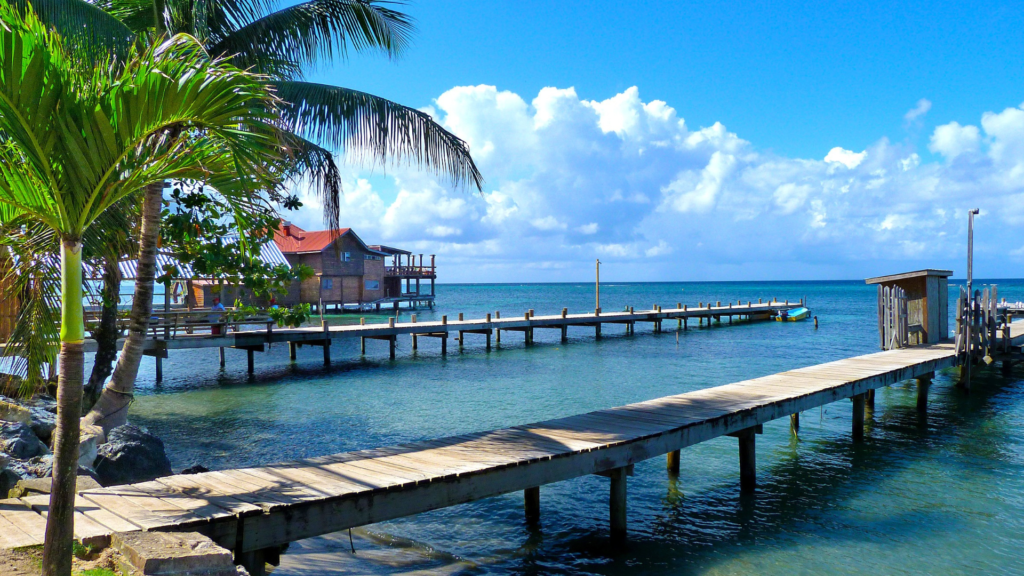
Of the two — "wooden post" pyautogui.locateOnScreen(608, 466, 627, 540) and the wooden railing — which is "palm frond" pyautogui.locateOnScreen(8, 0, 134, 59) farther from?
the wooden railing

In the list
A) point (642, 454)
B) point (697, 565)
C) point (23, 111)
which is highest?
point (23, 111)

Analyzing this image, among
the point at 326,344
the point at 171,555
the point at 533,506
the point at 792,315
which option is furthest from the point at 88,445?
the point at 792,315

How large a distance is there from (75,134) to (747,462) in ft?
31.3

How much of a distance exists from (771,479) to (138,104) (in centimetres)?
1039

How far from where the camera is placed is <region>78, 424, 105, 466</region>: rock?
752 cm

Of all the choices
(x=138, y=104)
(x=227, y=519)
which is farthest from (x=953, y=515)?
(x=138, y=104)

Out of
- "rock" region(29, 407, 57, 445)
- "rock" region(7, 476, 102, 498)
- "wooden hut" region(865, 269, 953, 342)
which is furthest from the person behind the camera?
"wooden hut" region(865, 269, 953, 342)

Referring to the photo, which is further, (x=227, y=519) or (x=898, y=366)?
(x=898, y=366)

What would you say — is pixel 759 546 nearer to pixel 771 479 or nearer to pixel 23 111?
pixel 771 479

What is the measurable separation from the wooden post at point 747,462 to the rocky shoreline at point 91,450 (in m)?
8.02

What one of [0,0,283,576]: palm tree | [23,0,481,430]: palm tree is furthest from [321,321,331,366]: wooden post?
[0,0,283,576]: palm tree

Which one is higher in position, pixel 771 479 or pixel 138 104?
pixel 138 104

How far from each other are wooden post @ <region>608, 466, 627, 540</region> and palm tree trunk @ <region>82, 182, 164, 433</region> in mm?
6028

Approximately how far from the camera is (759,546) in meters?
8.12
